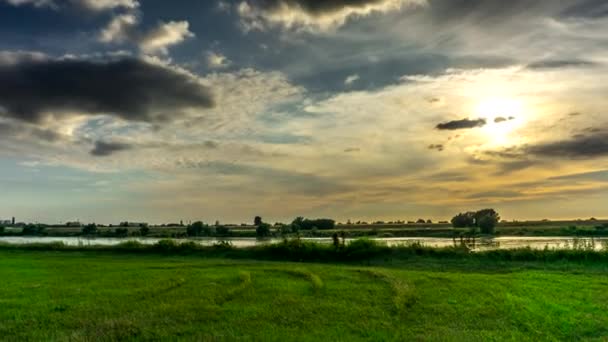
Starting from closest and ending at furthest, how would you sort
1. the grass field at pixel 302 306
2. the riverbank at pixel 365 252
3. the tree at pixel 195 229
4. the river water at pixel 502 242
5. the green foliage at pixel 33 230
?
the grass field at pixel 302 306
the riverbank at pixel 365 252
the river water at pixel 502 242
the tree at pixel 195 229
the green foliage at pixel 33 230

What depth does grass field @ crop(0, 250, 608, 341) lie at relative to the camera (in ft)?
38.0

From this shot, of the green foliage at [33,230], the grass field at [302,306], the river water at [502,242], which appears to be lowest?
the grass field at [302,306]

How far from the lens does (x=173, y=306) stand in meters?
14.5

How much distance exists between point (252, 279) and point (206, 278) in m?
2.12

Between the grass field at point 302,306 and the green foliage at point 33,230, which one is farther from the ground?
the green foliage at point 33,230

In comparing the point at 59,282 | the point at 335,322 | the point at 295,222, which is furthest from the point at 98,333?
the point at 295,222

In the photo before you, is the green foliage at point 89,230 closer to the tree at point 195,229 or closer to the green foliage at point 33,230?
the green foliage at point 33,230

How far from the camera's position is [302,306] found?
1441cm

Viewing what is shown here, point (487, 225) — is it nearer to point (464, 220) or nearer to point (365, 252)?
point (464, 220)

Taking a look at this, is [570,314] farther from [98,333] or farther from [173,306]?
[98,333]

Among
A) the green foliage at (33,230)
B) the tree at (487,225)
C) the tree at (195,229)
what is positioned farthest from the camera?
the green foliage at (33,230)

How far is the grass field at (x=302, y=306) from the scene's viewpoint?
11.6 m

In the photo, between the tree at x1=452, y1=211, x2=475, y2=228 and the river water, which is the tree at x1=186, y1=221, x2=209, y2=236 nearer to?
the river water

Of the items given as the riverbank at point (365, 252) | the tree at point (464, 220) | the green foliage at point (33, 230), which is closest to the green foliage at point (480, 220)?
the tree at point (464, 220)
